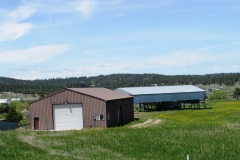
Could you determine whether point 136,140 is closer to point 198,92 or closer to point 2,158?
point 2,158

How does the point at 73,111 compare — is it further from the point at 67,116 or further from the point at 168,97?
Answer: the point at 168,97

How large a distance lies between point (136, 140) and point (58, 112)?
20.4 m

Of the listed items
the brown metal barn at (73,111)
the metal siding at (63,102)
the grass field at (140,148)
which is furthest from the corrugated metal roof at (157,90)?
the grass field at (140,148)

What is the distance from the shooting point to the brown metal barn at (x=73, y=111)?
43.8 m

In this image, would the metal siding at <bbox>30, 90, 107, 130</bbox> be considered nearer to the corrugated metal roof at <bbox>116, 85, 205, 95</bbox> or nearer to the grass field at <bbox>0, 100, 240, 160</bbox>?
Result: the grass field at <bbox>0, 100, 240, 160</bbox>

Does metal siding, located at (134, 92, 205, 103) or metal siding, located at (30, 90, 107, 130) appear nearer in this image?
metal siding, located at (30, 90, 107, 130)

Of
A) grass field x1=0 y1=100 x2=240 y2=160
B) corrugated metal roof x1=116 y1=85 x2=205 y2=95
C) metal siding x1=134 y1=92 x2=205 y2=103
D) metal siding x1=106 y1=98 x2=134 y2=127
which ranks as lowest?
grass field x1=0 y1=100 x2=240 y2=160

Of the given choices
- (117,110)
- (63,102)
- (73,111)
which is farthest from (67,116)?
(117,110)

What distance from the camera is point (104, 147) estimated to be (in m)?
24.1

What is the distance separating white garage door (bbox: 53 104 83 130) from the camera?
44625mm

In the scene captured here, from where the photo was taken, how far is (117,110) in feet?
158

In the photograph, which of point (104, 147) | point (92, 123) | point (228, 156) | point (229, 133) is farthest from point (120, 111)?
point (228, 156)

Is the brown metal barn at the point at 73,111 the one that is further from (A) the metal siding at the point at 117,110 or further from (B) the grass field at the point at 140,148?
(B) the grass field at the point at 140,148

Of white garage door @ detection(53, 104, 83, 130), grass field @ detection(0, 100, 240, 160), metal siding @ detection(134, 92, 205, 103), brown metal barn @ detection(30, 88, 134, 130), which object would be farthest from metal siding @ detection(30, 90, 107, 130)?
metal siding @ detection(134, 92, 205, 103)
